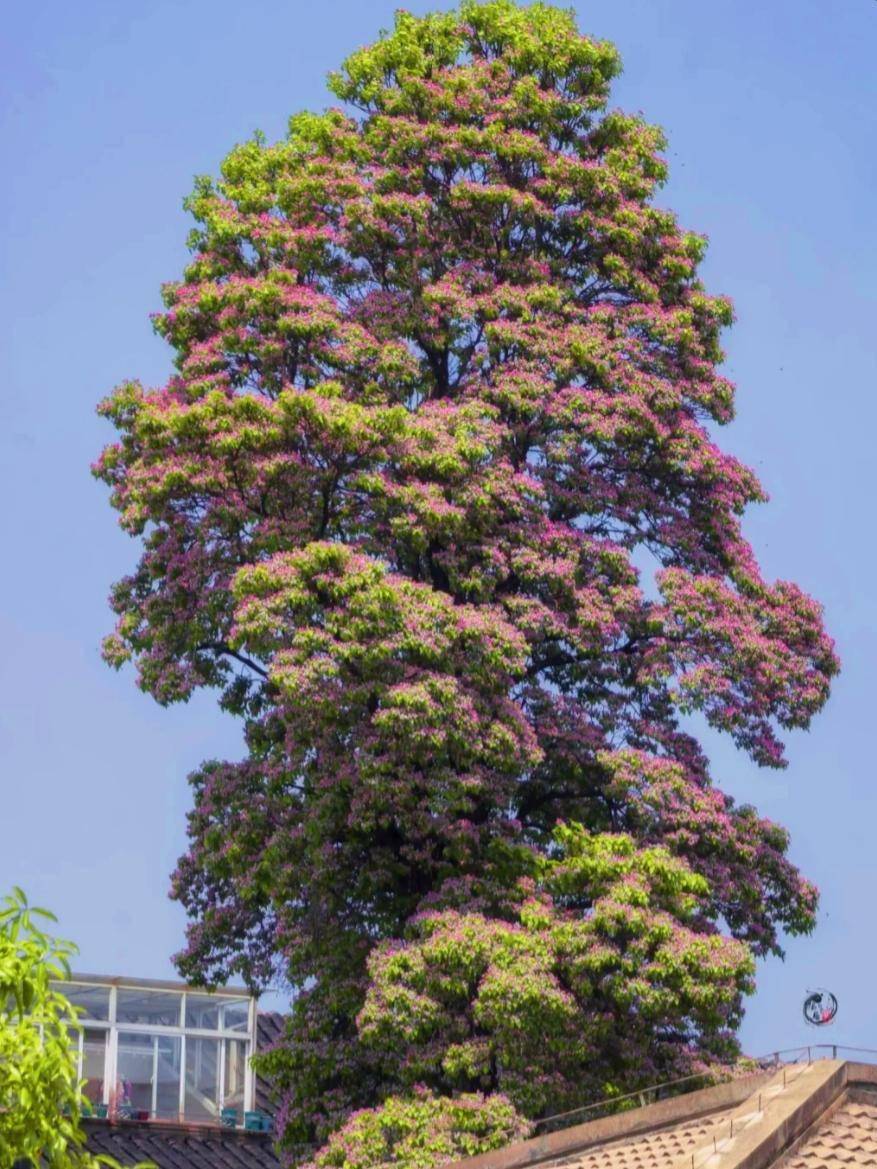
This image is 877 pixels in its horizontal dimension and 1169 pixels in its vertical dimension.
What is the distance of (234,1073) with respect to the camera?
127 ft

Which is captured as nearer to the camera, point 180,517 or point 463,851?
point 463,851

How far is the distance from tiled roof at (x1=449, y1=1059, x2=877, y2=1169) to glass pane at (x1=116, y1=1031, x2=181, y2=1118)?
16.3 metres

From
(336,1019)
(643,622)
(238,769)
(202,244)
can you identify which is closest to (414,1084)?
(336,1019)

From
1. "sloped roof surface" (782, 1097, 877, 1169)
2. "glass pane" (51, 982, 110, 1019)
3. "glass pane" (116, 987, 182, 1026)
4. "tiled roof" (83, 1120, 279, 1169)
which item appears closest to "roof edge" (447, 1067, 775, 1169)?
"sloped roof surface" (782, 1097, 877, 1169)

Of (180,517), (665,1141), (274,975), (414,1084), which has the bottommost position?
(665,1141)

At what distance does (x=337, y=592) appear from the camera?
25.4 metres

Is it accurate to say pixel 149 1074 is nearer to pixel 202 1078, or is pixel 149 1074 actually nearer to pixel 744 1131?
pixel 202 1078

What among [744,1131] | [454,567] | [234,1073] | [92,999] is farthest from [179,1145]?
[744,1131]

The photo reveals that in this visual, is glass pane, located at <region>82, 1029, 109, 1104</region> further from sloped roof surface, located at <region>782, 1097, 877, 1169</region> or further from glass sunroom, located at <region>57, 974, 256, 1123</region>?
sloped roof surface, located at <region>782, 1097, 877, 1169</region>

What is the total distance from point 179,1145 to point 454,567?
14.0 meters

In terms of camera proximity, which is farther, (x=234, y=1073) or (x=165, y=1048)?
(x=234, y=1073)

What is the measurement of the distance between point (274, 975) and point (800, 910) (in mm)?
6539

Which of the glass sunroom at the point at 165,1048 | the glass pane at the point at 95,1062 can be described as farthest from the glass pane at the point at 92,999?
the glass pane at the point at 95,1062

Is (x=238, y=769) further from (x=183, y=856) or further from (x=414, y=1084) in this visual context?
(x=414, y=1084)
